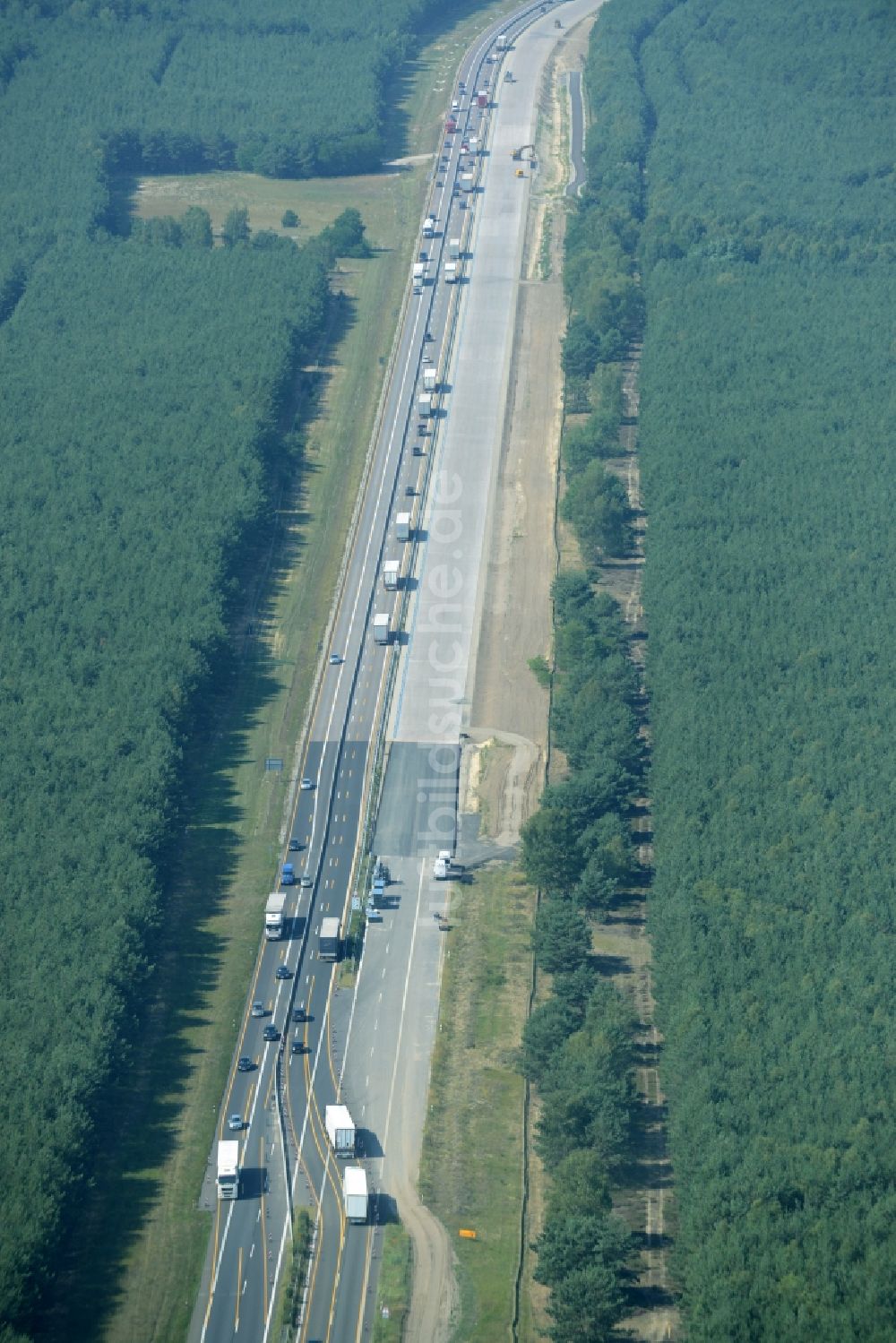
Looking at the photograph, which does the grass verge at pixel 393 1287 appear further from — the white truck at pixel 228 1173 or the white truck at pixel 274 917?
the white truck at pixel 274 917

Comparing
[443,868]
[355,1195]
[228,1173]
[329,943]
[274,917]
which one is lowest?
[355,1195]

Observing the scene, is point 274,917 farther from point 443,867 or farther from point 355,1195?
point 355,1195

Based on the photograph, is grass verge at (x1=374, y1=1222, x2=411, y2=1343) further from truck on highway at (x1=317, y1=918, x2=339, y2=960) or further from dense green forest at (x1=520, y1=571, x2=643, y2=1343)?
truck on highway at (x1=317, y1=918, x2=339, y2=960)

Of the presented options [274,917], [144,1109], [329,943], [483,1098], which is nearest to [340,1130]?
[483,1098]

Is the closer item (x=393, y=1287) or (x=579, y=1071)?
(x=393, y=1287)

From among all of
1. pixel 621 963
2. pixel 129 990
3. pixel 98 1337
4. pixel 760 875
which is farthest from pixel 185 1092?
pixel 760 875

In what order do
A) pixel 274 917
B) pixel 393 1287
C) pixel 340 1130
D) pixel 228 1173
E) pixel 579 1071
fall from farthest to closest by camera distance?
pixel 274 917, pixel 579 1071, pixel 340 1130, pixel 228 1173, pixel 393 1287

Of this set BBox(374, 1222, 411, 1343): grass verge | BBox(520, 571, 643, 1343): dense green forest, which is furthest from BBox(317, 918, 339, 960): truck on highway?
BBox(374, 1222, 411, 1343): grass verge

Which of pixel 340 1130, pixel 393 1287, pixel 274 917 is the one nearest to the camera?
pixel 393 1287
